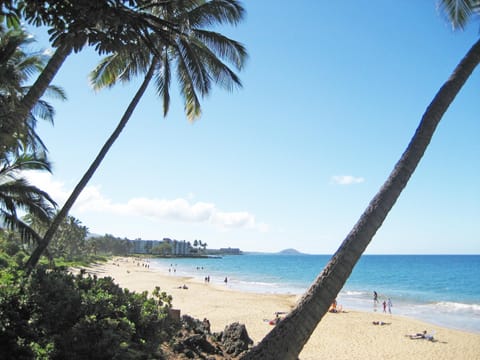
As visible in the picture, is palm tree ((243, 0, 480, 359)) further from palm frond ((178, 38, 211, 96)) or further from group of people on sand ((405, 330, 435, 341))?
group of people on sand ((405, 330, 435, 341))

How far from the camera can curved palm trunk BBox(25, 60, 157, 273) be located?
8312 millimetres

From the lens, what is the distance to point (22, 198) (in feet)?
34.4

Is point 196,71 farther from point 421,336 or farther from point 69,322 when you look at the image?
point 421,336

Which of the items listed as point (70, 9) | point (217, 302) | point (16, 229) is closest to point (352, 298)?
point (217, 302)

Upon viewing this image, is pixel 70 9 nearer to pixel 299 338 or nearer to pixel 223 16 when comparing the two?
pixel 299 338

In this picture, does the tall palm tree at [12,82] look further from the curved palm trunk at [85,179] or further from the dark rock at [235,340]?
the dark rock at [235,340]

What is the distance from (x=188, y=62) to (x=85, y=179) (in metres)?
4.22

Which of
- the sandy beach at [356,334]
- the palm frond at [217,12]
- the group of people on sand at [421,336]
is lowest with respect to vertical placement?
the sandy beach at [356,334]

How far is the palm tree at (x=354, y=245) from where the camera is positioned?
10.3ft

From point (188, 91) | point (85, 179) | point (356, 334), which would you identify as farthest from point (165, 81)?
A: point (356, 334)

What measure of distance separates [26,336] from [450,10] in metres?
8.08

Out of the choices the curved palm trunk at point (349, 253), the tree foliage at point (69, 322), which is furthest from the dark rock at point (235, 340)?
the curved palm trunk at point (349, 253)

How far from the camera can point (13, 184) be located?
10.3 m

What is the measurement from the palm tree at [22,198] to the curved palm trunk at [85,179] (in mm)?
2233
